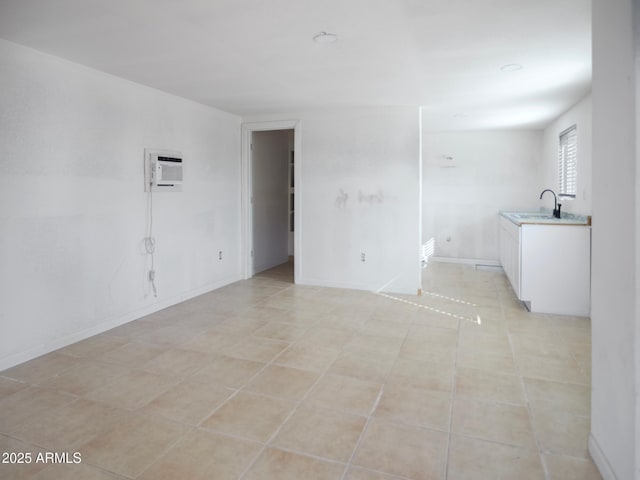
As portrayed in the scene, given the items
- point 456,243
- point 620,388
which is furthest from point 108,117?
point 456,243

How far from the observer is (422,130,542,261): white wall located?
6895 mm

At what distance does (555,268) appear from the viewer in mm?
4273

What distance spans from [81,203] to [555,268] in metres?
4.52

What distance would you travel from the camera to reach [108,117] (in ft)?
12.2

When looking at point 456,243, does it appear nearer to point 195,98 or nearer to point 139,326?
point 195,98

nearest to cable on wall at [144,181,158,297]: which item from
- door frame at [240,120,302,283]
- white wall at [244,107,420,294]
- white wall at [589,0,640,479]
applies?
door frame at [240,120,302,283]

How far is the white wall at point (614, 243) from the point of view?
1.47 m

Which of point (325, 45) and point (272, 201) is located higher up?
point (325, 45)

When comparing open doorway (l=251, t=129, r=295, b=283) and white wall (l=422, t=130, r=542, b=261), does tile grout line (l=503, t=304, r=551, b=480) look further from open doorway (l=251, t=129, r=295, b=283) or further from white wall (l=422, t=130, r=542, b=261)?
white wall (l=422, t=130, r=542, b=261)

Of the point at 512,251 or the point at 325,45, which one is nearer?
the point at 325,45

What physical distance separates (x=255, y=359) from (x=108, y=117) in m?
2.50

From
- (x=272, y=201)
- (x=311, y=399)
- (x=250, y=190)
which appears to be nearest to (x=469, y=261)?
(x=272, y=201)

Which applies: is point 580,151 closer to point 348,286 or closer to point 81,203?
point 348,286

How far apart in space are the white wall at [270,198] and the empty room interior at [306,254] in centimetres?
26
